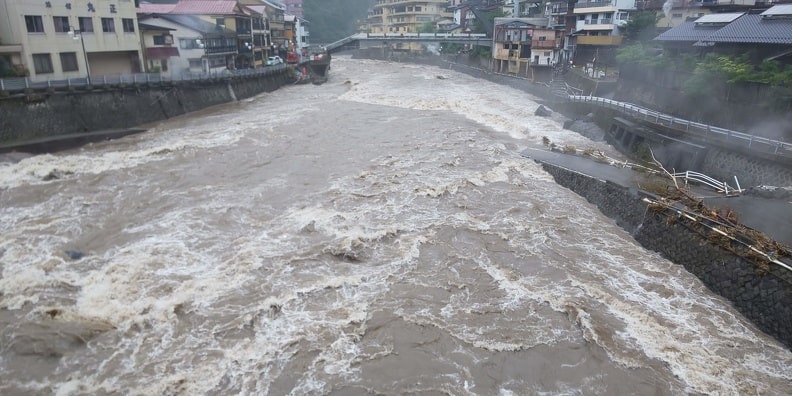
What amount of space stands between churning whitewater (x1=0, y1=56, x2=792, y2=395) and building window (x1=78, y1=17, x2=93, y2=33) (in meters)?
9.04

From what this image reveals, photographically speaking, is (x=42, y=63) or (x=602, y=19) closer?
(x=42, y=63)

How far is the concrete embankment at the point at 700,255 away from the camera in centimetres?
881

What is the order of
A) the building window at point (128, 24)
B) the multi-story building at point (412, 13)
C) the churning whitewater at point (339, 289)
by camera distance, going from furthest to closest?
the multi-story building at point (412, 13), the building window at point (128, 24), the churning whitewater at point (339, 289)

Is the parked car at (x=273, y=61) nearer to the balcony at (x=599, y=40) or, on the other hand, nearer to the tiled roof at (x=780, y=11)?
the balcony at (x=599, y=40)

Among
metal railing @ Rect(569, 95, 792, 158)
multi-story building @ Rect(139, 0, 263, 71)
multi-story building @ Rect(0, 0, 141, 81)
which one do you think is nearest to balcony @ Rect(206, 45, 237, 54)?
multi-story building @ Rect(139, 0, 263, 71)

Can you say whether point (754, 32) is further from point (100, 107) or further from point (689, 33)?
point (100, 107)

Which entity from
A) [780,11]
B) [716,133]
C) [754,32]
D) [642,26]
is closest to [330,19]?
[642,26]

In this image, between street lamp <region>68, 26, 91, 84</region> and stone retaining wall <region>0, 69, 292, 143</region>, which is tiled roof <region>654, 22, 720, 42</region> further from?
street lamp <region>68, 26, 91, 84</region>

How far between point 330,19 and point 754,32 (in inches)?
3231

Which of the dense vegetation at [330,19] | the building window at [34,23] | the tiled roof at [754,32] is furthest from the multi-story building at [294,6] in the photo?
the tiled roof at [754,32]

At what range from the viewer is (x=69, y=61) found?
2348cm

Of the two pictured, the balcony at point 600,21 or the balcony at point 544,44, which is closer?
the balcony at point 600,21

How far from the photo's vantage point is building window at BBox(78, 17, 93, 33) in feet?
78.6

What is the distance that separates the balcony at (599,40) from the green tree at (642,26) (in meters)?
0.84
